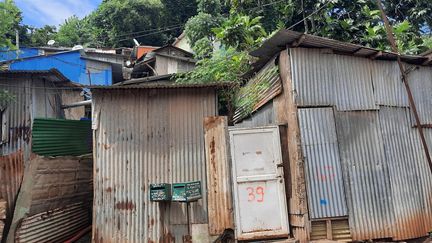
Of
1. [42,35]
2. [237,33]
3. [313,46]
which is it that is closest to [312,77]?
[313,46]

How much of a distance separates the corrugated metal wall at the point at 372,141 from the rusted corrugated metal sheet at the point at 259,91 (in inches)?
29.9

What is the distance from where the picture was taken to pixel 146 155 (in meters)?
→ 7.86

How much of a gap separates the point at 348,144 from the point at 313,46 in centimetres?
214

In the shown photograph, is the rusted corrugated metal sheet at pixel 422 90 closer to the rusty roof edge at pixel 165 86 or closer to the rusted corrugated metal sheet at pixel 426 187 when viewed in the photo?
the rusted corrugated metal sheet at pixel 426 187

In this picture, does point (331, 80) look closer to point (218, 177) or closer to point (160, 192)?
point (218, 177)

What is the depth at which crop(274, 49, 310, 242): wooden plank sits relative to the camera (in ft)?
21.6

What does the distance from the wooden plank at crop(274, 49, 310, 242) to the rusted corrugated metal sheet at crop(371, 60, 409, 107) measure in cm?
198

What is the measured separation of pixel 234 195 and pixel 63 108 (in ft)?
29.3

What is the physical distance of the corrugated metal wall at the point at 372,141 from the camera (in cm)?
680

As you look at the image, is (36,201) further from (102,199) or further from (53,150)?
(53,150)

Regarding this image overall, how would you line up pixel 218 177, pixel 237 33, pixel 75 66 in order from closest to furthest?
pixel 218 177
pixel 237 33
pixel 75 66

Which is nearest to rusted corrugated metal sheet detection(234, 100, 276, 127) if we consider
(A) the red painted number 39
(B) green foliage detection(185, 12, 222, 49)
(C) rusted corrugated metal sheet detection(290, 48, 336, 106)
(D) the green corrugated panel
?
(C) rusted corrugated metal sheet detection(290, 48, 336, 106)

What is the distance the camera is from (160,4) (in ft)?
102

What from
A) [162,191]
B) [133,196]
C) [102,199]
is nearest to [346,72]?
[162,191]
